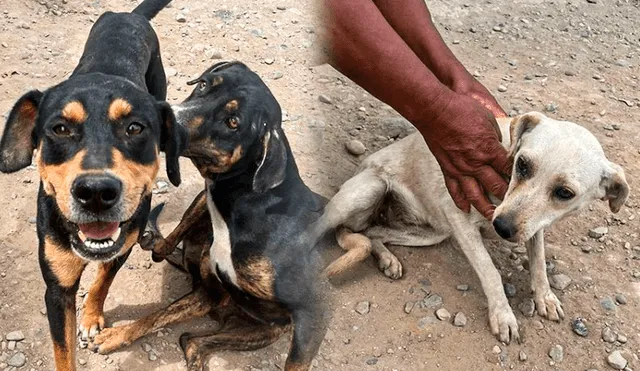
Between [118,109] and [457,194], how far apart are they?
2.09 meters

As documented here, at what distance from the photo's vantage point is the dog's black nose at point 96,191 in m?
2.62

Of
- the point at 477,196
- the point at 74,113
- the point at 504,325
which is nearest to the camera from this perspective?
the point at 74,113

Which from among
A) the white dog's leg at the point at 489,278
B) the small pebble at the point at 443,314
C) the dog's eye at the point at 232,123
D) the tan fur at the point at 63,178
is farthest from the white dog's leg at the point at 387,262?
the tan fur at the point at 63,178

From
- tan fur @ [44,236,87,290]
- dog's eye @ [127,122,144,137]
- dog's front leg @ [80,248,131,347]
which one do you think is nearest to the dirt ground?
dog's front leg @ [80,248,131,347]

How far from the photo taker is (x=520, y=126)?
12.5ft

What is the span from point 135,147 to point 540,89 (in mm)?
4128

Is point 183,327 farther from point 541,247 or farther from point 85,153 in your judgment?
point 541,247

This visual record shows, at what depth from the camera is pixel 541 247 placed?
405 centimetres

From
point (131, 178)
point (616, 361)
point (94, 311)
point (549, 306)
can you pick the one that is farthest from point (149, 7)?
point (616, 361)

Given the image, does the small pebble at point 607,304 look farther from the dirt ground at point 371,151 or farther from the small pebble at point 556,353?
the small pebble at point 556,353

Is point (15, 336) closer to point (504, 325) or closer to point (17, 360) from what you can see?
point (17, 360)

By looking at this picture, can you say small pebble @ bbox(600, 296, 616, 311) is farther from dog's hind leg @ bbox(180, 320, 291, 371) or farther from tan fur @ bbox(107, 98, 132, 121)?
tan fur @ bbox(107, 98, 132, 121)

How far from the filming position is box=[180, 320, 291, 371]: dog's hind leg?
3529 millimetres

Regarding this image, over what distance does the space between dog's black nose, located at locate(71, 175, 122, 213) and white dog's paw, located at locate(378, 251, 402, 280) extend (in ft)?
5.97
